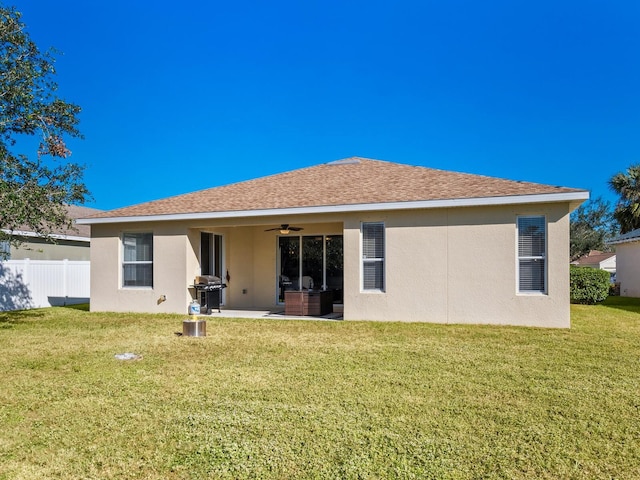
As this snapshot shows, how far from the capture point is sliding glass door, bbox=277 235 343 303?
13.7 m

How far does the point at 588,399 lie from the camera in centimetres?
475

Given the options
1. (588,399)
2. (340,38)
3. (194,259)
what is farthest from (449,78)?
(588,399)

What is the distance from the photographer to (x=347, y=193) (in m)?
11.8

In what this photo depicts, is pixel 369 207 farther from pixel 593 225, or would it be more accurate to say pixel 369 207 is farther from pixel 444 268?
pixel 593 225

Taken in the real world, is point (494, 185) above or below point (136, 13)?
below

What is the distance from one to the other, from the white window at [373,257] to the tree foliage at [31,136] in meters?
7.41

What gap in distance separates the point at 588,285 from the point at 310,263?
10411mm

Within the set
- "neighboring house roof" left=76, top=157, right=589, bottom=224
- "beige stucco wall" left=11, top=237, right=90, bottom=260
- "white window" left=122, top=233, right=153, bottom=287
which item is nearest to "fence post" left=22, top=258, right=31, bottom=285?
"beige stucco wall" left=11, top=237, right=90, bottom=260

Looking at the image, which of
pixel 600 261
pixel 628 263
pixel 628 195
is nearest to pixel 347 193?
pixel 628 263

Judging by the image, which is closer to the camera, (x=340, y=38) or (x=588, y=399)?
(x=588, y=399)

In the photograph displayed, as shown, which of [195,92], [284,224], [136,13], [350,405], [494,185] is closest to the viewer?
[350,405]

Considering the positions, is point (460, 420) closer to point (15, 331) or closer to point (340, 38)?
point (15, 331)

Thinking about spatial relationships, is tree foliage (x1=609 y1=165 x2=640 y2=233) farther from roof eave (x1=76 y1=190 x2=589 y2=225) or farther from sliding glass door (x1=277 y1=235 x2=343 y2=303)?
sliding glass door (x1=277 y1=235 x2=343 y2=303)

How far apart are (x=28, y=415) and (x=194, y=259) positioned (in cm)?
845
